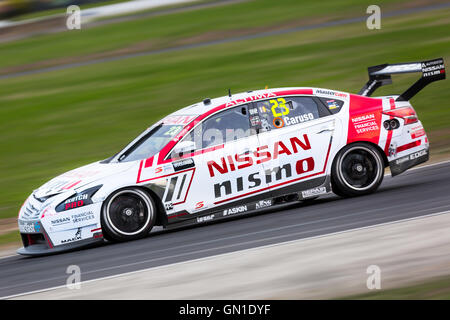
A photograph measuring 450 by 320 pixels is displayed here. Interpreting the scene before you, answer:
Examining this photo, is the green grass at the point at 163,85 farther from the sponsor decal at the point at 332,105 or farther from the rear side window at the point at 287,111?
the rear side window at the point at 287,111

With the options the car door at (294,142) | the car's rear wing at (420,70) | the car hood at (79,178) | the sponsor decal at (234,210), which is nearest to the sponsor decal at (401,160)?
the car's rear wing at (420,70)

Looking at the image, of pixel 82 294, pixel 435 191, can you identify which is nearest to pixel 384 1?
pixel 435 191

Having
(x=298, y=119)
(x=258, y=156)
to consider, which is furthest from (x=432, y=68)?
(x=258, y=156)

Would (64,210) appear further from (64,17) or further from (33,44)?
(64,17)

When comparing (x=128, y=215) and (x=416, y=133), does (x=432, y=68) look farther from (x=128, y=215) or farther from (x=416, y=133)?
(x=128, y=215)

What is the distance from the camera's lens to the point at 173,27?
2897 cm

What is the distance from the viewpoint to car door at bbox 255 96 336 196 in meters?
9.35

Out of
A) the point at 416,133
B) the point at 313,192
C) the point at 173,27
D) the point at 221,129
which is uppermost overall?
the point at 173,27

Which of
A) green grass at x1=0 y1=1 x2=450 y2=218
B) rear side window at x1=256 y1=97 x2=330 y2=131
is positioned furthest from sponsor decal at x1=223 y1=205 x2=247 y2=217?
green grass at x1=0 y1=1 x2=450 y2=218

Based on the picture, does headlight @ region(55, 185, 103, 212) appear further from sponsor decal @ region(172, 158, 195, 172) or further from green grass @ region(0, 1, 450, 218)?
green grass @ region(0, 1, 450, 218)

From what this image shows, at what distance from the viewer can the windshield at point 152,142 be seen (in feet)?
30.5

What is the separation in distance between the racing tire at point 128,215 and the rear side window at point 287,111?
178cm

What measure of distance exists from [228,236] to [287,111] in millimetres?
1999

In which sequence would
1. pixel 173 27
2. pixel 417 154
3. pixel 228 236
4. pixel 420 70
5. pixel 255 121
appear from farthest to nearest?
pixel 173 27, pixel 420 70, pixel 417 154, pixel 255 121, pixel 228 236
